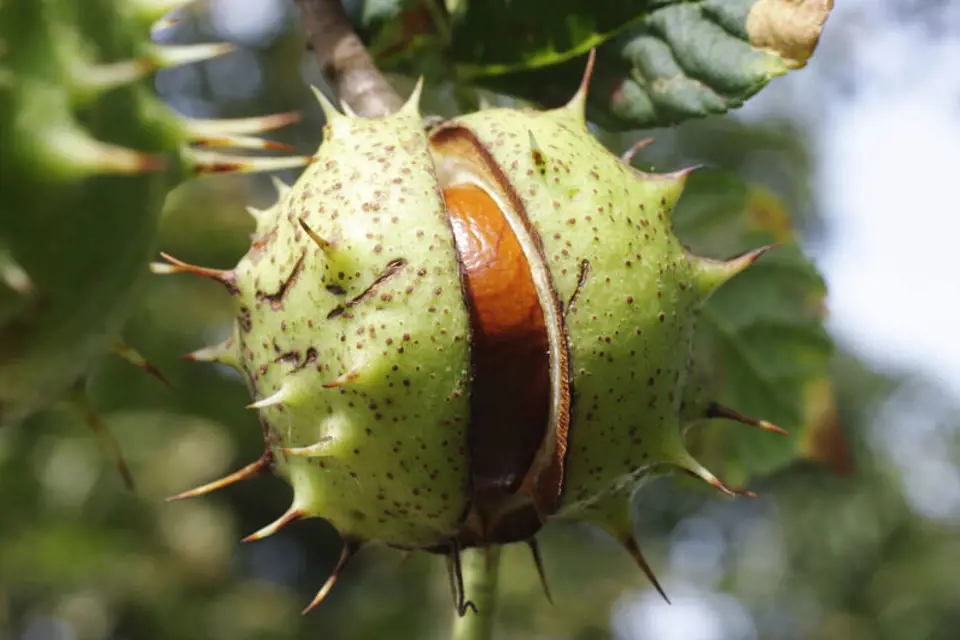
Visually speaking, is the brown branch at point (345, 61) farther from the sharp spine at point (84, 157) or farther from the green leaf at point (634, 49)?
the sharp spine at point (84, 157)

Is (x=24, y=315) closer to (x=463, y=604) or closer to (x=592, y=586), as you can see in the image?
(x=463, y=604)

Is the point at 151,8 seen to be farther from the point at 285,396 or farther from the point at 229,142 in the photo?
the point at 285,396

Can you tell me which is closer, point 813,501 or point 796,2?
point 796,2

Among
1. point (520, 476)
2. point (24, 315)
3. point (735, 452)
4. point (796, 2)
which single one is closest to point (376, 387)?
point (520, 476)

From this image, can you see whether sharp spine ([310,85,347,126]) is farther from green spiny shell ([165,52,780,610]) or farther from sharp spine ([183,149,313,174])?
sharp spine ([183,149,313,174])

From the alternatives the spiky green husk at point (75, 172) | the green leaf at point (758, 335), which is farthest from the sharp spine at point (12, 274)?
the green leaf at point (758, 335)

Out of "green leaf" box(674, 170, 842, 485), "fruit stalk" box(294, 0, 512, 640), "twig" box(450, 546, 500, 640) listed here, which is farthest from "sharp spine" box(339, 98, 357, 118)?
→ "green leaf" box(674, 170, 842, 485)
